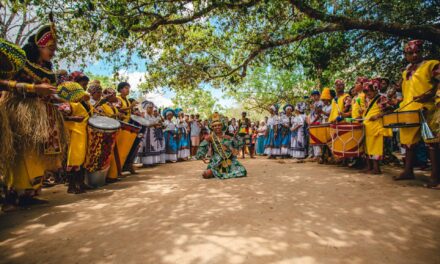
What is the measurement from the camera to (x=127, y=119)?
6.18 m

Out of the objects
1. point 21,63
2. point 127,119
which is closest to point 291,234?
point 21,63

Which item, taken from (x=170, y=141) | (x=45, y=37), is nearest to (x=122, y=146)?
(x=45, y=37)

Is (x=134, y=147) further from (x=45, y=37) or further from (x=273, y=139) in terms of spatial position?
(x=273, y=139)

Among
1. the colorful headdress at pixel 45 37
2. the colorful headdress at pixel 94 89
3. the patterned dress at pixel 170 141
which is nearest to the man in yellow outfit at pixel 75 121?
the colorful headdress at pixel 45 37

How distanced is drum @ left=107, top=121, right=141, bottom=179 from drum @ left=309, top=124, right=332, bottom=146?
454cm

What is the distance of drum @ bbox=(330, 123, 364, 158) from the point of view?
5.50 metres

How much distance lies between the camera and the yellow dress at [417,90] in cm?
408

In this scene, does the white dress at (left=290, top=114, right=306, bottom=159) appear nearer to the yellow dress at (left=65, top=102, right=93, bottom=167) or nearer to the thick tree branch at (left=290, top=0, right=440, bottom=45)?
the thick tree branch at (left=290, top=0, right=440, bottom=45)

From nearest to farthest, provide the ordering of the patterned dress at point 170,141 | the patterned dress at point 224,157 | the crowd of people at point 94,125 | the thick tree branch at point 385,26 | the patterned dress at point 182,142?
the crowd of people at point 94,125 < the patterned dress at point 224,157 < the thick tree branch at point 385,26 < the patterned dress at point 170,141 < the patterned dress at point 182,142

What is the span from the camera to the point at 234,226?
259 centimetres

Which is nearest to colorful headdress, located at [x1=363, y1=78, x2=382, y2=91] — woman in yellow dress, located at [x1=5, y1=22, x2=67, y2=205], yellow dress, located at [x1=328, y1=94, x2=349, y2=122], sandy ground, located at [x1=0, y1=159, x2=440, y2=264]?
yellow dress, located at [x1=328, y1=94, x2=349, y2=122]

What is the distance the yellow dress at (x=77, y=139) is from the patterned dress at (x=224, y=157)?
232 cm

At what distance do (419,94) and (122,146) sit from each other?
5756 millimetres

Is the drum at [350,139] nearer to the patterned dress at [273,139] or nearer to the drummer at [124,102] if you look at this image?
the drummer at [124,102]
